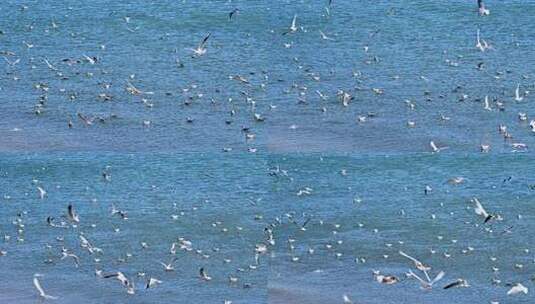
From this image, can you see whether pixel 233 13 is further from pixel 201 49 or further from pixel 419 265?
pixel 419 265

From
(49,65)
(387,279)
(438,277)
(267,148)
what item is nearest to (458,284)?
(438,277)

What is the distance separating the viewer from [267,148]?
22.4 metres

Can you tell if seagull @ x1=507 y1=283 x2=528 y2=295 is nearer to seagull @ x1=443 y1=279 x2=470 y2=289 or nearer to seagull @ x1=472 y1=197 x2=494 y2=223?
seagull @ x1=443 y1=279 x2=470 y2=289

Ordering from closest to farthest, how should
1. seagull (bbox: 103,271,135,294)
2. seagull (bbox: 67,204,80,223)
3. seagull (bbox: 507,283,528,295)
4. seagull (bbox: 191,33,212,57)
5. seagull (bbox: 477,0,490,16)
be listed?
seagull (bbox: 507,283,528,295) → seagull (bbox: 103,271,135,294) → seagull (bbox: 67,204,80,223) → seagull (bbox: 191,33,212,57) → seagull (bbox: 477,0,490,16)

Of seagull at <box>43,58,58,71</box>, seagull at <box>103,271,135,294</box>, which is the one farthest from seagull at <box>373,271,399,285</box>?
seagull at <box>43,58,58,71</box>

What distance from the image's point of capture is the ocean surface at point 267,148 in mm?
20453

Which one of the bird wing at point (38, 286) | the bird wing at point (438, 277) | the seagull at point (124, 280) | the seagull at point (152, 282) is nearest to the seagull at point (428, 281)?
the bird wing at point (438, 277)

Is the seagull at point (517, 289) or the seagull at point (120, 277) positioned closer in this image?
the seagull at point (517, 289)

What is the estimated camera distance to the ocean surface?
67.1 ft

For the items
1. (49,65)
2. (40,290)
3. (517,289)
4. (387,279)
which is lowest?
(517,289)

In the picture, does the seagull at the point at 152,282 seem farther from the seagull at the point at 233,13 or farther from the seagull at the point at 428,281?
the seagull at the point at 233,13

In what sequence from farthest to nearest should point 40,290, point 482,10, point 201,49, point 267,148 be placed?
point 482,10 → point 201,49 → point 267,148 → point 40,290

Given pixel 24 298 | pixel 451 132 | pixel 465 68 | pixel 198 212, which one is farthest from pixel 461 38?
pixel 24 298

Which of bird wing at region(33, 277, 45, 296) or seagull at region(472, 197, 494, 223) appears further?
seagull at region(472, 197, 494, 223)
